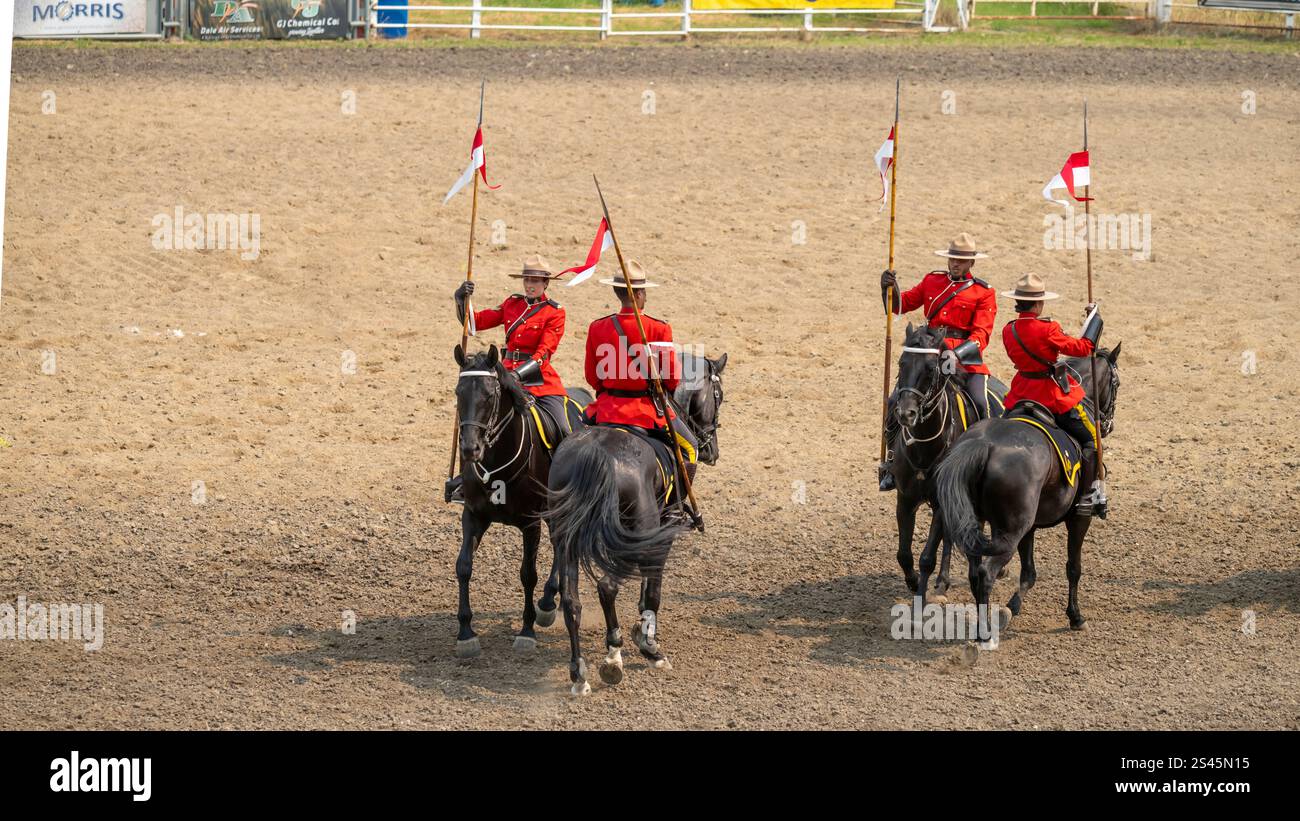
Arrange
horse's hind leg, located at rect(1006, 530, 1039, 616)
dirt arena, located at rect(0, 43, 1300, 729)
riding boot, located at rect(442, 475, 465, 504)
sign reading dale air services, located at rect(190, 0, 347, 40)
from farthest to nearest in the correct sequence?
sign reading dale air services, located at rect(190, 0, 347, 40) < horse's hind leg, located at rect(1006, 530, 1039, 616) < riding boot, located at rect(442, 475, 465, 504) < dirt arena, located at rect(0, 43, 1300, 729)

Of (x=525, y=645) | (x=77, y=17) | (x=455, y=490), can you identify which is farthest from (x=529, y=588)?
(x=77, y=17)

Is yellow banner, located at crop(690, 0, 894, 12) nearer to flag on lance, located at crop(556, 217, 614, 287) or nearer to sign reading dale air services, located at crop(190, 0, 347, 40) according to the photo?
sign reading dale air services, located at crop(190, 0, 347, 40)

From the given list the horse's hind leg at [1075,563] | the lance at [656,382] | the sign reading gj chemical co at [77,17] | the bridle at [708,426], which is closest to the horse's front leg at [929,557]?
the horse's hind leg at [1075,563]

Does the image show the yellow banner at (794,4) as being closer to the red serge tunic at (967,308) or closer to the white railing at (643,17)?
the white railing at (643,17)

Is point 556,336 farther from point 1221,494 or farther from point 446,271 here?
point 446,271

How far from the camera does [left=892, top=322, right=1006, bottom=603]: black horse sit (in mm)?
11047

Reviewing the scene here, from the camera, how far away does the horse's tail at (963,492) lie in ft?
35.1

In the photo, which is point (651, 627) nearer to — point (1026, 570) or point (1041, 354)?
point (1026, 570)

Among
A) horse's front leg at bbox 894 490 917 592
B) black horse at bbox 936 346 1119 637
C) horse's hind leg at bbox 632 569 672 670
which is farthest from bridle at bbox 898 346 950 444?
horse's hind leg at bbox 632 569 672 670

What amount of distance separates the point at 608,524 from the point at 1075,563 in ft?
12.7

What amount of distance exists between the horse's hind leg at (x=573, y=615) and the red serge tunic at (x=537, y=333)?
1833 mm

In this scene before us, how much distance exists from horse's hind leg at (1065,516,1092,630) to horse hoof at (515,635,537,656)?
3990 millimetres

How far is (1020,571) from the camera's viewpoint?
12688 millimetres
